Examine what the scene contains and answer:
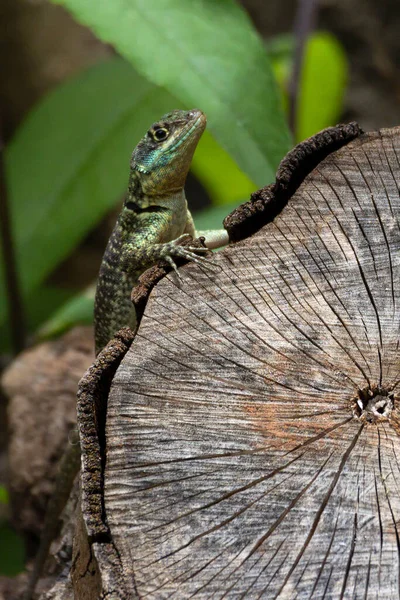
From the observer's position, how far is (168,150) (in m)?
2.18

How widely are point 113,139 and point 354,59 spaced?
308 centimetres

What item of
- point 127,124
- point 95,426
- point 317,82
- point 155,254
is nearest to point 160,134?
point 155,254

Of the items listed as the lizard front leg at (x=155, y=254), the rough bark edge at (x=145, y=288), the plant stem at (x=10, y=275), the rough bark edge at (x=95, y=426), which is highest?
the plant stem at (x=10, y=275)

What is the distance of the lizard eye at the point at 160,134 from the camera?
2.19 metres

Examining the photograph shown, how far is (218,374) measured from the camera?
133cm

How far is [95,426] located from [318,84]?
324cm

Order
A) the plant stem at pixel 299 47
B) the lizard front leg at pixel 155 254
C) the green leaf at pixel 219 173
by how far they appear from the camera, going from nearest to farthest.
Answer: the lizard front leg at pixel 155 254
the plant stem at pixel 299 47
the green leaf at pixel 219 173

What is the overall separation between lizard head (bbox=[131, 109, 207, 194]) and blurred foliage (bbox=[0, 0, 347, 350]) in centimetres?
13

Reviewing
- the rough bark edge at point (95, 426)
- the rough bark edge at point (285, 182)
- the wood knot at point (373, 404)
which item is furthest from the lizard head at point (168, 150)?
the wood knot at point (373, 404)

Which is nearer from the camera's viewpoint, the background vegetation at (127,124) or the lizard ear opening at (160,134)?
the background vegetation at (127,124)

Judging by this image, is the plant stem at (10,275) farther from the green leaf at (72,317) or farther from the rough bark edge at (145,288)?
the rough bark edge at (145,288)

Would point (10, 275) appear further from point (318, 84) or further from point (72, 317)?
point (318, 84)

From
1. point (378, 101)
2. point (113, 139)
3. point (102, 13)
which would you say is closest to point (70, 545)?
point (102, 13)

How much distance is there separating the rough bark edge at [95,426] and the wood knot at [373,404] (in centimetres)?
47
